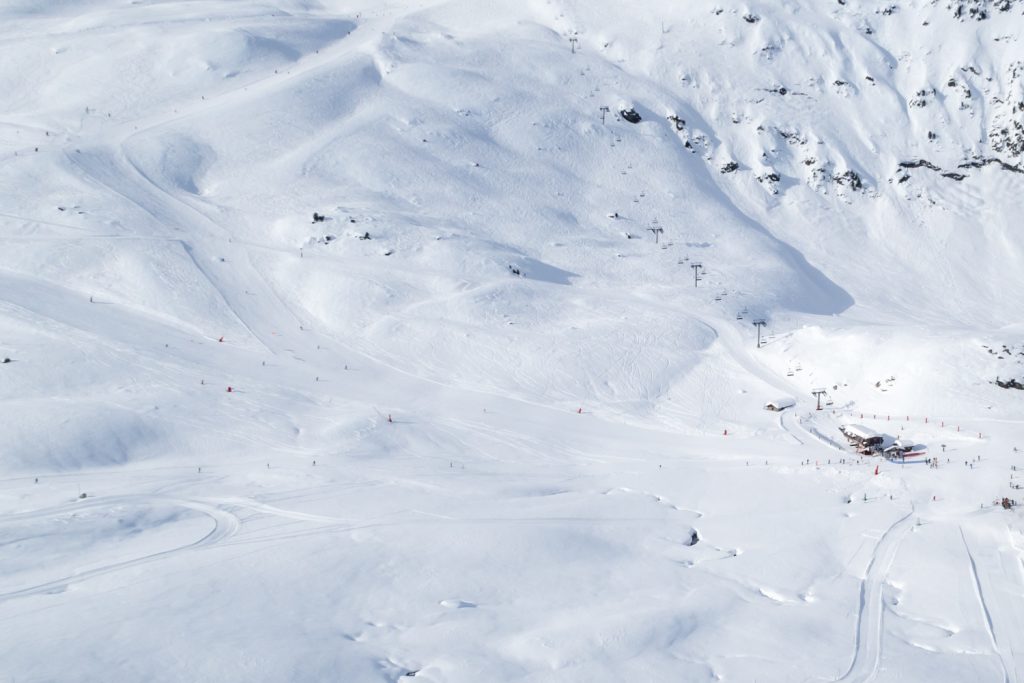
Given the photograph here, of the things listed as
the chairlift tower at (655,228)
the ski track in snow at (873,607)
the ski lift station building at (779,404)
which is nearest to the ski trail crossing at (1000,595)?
the ski track in snow at (873,607)

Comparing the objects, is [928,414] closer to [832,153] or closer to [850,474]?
[850,474]

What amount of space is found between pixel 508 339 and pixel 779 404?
617 inches

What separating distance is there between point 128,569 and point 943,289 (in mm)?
66654

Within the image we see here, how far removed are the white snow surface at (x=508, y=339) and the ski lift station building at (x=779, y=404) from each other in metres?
0.62

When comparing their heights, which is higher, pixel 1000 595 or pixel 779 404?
pixel 1000 595

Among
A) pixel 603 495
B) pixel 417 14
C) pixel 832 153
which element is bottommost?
pixel 832 153

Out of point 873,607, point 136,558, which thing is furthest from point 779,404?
point 136,558

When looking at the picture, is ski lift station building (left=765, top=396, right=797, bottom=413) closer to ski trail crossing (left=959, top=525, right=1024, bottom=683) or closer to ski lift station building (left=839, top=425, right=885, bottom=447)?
ski lift station building (left=839, top=425, right=885, bottom=447)

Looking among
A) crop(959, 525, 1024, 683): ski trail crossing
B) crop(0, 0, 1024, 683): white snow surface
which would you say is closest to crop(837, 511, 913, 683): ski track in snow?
crop(0, 0, 1024, 683): white snow surface

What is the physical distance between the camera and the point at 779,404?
142ft

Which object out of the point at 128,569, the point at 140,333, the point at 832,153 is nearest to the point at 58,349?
the point at 140,333

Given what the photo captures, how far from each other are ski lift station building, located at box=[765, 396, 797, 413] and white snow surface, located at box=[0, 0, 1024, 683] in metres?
0.62

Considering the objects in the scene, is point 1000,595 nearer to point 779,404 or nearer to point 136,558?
point 779,404

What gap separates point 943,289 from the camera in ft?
230
